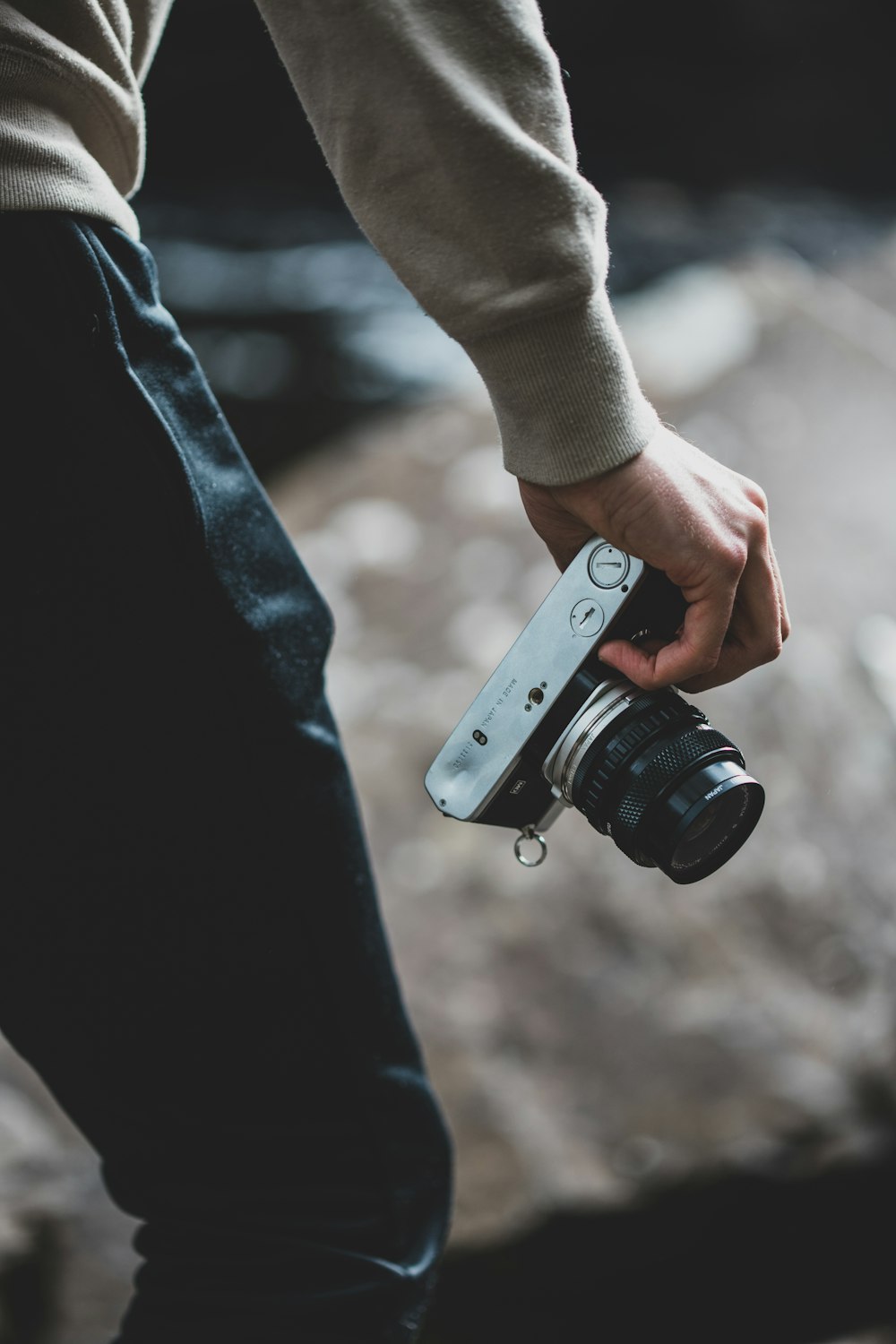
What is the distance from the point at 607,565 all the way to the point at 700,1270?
1.00m

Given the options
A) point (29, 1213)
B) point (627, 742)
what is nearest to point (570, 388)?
point (627, 742)

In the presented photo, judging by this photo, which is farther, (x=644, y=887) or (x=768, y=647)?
(x=644, y=887)

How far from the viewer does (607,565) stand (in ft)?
2.35

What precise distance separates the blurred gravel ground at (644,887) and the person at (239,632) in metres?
0.09

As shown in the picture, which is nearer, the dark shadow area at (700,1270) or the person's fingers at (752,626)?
the person's fingers at (752,626)

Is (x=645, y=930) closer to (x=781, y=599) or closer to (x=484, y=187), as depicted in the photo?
(x=781, y=599)

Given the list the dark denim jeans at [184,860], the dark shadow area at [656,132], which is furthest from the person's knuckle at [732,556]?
the dark shadow area at [656,132]

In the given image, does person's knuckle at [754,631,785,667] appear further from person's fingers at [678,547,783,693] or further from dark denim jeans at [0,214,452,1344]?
dark denim jeans at [0,214,452,1344]

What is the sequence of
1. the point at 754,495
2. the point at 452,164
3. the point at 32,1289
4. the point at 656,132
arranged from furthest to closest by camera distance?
the point at 656,132 < the point at 32,1289 < the point at 754,495 < the point at 452,164

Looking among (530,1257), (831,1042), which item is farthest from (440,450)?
(530,1257)

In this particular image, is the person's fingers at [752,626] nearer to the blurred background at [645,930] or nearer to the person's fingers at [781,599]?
the person's fingers at [781,599]

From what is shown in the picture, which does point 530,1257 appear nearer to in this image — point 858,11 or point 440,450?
point 440,450

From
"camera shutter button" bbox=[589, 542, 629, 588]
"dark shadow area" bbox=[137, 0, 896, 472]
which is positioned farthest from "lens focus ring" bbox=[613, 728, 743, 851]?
"dark shadow area" bbox=[137, 0, 896, 472]

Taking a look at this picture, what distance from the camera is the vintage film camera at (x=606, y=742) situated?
719 mm
